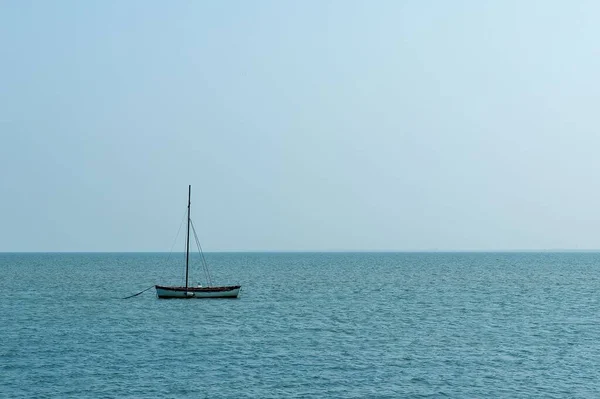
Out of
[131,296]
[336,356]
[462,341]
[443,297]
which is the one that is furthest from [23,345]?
[443,297]

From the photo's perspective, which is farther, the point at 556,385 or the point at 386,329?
the point at 386,329

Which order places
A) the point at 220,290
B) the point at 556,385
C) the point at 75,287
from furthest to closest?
the point at 75,287
the point at 220,290
the point at 556,385

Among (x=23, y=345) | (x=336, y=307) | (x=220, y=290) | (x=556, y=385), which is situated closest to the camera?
(x=556, y=385)

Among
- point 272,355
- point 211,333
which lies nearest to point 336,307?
point 211,333

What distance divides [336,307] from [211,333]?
2843cm

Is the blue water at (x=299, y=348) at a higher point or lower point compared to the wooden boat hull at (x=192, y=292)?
lower

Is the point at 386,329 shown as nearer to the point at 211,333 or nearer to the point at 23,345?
the point at 211,333

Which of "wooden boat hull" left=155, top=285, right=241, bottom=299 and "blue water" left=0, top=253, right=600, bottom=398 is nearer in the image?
"blue water" left=0, top=253, right=600, bottom=398

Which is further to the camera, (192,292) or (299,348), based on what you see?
(192,292)

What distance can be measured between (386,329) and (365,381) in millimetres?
24631

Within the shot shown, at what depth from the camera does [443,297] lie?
111 m

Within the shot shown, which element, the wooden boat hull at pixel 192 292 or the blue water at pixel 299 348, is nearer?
the blue water at pixel 299 348

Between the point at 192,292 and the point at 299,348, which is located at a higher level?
the point at 192,292

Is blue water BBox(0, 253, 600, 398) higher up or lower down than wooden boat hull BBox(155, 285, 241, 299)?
lower down
